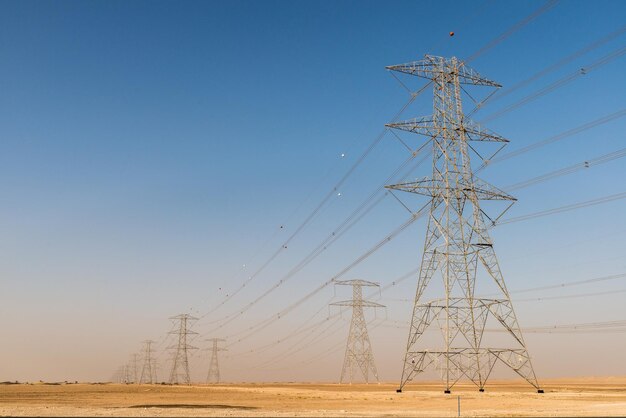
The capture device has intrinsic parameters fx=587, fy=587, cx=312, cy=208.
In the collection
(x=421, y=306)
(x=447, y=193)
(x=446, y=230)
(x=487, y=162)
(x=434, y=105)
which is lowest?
(x=421, y=306)

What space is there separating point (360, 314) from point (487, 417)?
7251 cm

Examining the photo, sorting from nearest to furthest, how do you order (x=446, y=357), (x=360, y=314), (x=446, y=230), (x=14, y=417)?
(x=14, y=417) → (x=446, y=357) → (x=446, y=230) → (x=360, y=314)

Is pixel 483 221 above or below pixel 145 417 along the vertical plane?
above

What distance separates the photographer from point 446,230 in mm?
47812

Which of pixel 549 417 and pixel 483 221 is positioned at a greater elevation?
pixel 483 221

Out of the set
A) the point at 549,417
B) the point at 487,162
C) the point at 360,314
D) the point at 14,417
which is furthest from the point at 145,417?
the point at 360,314

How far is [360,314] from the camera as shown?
96.2 m

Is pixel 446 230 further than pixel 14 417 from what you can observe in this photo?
Yes

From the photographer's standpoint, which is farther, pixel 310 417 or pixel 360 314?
pixel 360 314

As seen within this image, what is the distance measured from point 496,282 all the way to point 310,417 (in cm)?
2760

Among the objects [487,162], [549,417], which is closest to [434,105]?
[487,162]

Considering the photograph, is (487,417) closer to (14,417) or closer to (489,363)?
(14,417)

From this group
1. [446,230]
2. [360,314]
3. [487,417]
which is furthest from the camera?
[360,314]

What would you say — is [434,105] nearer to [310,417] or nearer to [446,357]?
[446,357]
